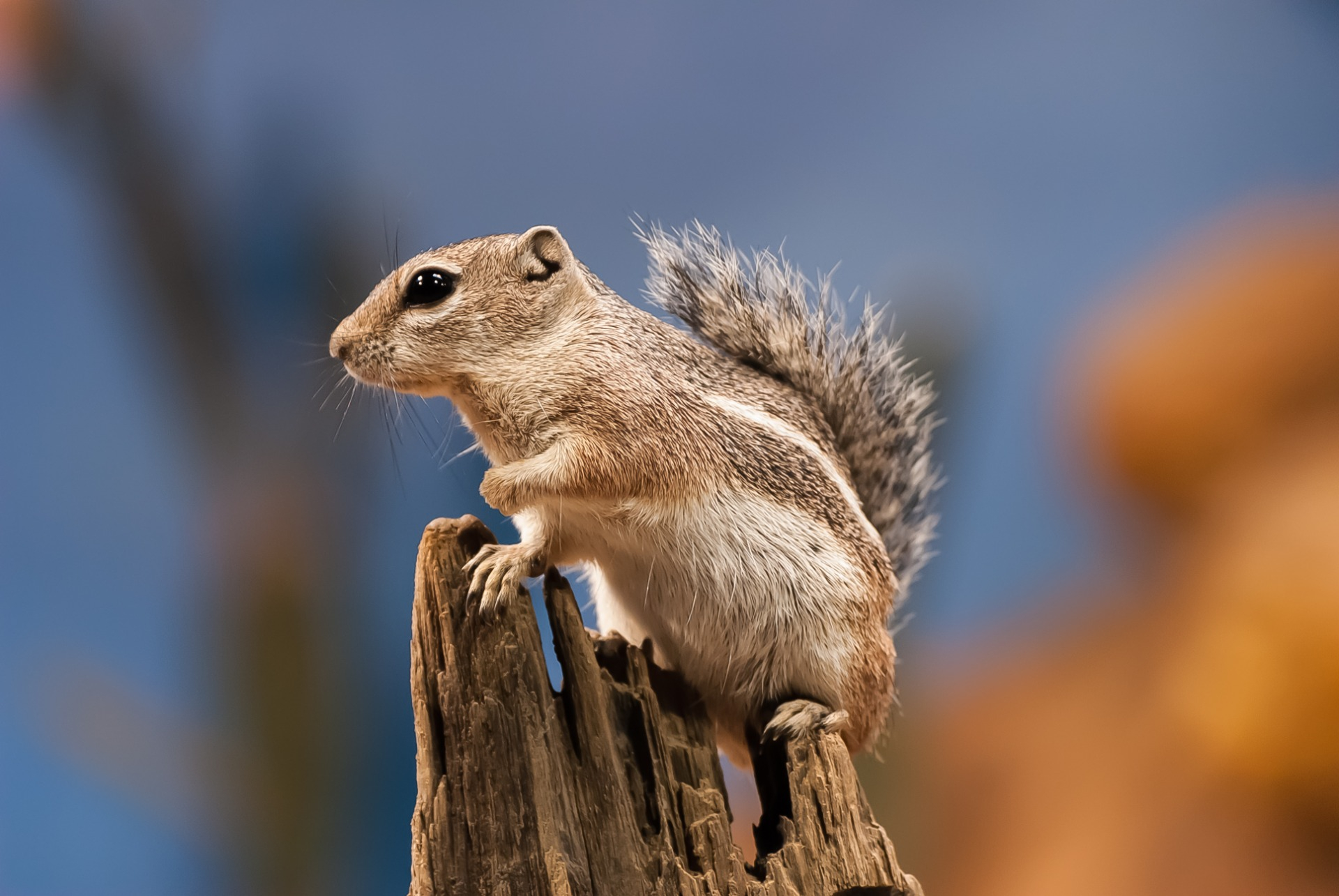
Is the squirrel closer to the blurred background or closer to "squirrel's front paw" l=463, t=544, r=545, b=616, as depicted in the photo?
"squirrel's front paw" l=463, t=544, r=545, b=616

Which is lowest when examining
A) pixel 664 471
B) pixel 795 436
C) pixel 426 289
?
pixel 664 471

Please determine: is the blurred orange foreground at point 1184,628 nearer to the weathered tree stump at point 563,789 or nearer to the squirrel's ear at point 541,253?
the weathered tree stump at point 563,789

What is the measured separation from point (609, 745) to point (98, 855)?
1.33 metres

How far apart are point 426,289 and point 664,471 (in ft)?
1.26

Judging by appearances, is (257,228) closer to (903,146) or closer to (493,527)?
(493,527)

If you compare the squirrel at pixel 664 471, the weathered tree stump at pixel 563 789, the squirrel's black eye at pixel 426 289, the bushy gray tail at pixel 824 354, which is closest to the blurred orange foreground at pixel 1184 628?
the bushy gray tail at pixel 824 354

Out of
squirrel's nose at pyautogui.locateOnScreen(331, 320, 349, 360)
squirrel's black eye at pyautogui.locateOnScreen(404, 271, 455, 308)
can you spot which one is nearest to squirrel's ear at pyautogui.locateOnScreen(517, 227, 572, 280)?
squirrel's black eye at pyautogui.locateOnScreen(404, 271, 455, 308)

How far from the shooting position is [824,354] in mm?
1664

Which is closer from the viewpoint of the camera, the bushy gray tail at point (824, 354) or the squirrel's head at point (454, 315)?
the squirrel's head at point (454, 315)

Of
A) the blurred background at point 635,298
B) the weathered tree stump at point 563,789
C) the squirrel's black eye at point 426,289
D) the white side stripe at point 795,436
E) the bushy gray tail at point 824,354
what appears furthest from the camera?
the blurred background at point 635,298

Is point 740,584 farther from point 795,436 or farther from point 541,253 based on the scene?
point 541,253

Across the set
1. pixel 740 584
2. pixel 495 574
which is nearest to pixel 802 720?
pixel 740 584

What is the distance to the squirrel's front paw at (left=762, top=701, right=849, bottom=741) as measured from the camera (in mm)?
1346

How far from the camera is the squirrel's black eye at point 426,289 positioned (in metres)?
1.27
